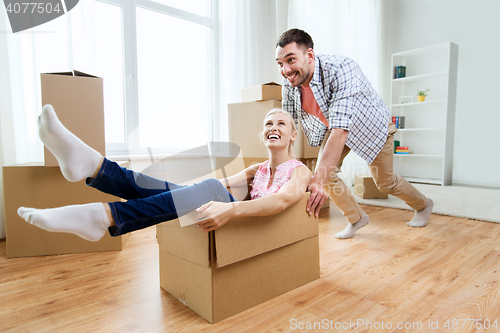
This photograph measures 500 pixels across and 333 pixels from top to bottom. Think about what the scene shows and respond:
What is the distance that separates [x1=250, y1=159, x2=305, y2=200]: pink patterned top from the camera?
4.07 feet

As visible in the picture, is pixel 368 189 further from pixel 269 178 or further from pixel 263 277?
pixel 263 277

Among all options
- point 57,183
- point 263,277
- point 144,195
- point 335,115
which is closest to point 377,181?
point 335,115

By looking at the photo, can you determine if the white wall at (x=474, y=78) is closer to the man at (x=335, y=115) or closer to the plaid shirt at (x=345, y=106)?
the man at (x=335, y=115)

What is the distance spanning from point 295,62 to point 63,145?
968mm

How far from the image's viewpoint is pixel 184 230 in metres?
1.02

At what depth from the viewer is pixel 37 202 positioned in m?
1.54

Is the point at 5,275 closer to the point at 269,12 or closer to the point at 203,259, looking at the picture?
the point at 203,259

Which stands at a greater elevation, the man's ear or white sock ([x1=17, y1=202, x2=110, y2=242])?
the man's ear

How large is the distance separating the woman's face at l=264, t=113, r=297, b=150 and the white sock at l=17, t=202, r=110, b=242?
700 millimetres

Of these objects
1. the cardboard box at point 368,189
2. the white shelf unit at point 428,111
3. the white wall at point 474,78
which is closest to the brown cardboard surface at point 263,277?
the cardboard box at point 368,189

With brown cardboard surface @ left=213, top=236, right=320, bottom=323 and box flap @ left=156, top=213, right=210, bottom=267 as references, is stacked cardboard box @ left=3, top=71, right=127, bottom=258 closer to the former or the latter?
box flap @ left=156, top=213, right=210, bottom=267

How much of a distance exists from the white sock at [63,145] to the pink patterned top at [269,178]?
0.65 m

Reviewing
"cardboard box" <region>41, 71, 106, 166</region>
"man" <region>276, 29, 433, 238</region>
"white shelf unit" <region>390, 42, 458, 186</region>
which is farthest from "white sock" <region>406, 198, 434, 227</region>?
"white shelf unit" <region>390, 42, 458, 186</region>

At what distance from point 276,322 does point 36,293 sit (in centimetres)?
88
